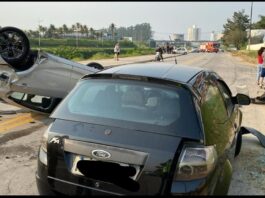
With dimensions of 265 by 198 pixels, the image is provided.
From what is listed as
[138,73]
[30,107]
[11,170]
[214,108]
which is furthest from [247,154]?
[30,107]

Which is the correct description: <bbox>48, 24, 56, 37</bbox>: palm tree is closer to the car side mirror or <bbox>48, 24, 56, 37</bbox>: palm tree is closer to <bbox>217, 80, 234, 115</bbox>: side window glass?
the car side mirror

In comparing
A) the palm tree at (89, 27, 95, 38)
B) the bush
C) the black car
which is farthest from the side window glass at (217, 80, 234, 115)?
the palm tree at (89, 27, 95, 38)

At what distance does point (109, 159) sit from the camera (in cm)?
321

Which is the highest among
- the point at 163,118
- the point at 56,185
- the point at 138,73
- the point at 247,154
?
the point at 138,73

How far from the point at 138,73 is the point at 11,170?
236 centimetres

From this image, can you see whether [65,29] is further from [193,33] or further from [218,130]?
[218,130]

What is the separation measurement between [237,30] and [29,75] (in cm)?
10076

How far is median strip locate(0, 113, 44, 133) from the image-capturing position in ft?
24.9

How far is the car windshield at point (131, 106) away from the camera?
3432 mm

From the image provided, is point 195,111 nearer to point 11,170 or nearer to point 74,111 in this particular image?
point 74,111

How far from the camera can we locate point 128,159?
3.16 metres

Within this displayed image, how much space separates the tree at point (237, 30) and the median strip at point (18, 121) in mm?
97123

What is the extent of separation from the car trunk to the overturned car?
4.34 metres

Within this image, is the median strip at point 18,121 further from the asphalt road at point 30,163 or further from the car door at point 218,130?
the car door at point 218,130
